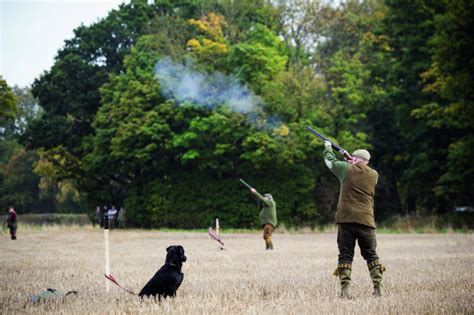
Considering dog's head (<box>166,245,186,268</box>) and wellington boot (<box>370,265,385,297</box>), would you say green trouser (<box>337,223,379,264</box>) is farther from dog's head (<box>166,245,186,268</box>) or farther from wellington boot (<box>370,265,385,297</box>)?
dog's head (<box>166,245,186,268</box>)

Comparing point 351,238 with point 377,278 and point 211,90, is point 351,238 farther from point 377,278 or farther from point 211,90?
point 211,90

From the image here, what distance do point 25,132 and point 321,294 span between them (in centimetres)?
4766

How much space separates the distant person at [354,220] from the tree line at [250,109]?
2750 cm

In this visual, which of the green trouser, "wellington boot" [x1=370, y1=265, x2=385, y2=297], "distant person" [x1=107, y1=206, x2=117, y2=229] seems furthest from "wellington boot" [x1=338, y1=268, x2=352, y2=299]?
"distant person" [x1=107, y1=206, x2=117, y2=229]

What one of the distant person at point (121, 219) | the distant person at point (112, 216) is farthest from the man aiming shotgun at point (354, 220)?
the distant person at point (121, 219)

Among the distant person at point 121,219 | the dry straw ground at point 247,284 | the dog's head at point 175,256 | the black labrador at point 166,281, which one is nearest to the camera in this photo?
the dry straw ground at point 247,284

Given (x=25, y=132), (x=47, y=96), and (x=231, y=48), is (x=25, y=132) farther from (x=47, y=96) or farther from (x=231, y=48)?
(x=231, y=48)

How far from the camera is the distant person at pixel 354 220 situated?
10.2 metres

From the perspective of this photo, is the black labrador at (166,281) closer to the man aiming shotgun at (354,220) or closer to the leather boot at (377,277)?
the man aiming shotgun at (354,220)

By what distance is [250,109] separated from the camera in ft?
143

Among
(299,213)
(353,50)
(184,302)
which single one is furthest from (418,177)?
(184,302)

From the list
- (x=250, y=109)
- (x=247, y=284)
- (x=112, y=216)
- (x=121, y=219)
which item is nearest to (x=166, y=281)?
(x=247, y=284)

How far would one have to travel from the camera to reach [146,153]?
45344 millimetres

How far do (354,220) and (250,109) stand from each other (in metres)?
33.6
